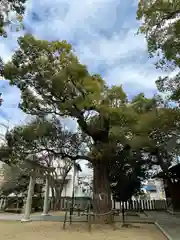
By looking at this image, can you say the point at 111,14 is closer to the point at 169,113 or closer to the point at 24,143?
the point at 169,113

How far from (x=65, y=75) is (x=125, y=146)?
13.1 ft

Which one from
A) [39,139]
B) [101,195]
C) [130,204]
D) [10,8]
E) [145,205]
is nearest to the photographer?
[10,8]

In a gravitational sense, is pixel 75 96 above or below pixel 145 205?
above

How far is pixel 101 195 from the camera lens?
776 cm

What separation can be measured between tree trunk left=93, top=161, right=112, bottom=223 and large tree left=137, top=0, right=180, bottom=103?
4.01 meters

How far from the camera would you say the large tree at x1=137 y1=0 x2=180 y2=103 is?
17.7 ft

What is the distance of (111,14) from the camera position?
7215 mm

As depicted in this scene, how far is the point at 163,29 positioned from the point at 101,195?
604 centimetres

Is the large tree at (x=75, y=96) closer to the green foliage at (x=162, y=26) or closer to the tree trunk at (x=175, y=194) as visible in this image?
the green foliage at (x=162, y=26)

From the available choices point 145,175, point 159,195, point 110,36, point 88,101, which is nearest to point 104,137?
point 88,101

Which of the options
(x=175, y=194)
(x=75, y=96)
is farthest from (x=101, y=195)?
(x=175, y=194)

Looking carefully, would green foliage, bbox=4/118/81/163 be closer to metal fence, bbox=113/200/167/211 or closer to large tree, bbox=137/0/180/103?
large tree, bbox=137/0/180/103

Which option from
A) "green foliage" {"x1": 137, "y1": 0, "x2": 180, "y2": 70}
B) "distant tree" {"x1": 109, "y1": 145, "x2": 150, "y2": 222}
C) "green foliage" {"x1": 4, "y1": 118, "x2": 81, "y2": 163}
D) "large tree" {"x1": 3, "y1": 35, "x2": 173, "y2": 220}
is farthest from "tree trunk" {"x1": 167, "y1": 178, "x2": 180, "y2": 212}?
"green foliage" {"x1": 137, "y1": 0, "x2": 180, "y2": 70}

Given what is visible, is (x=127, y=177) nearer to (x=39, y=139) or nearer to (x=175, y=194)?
(x=175, y=194)
